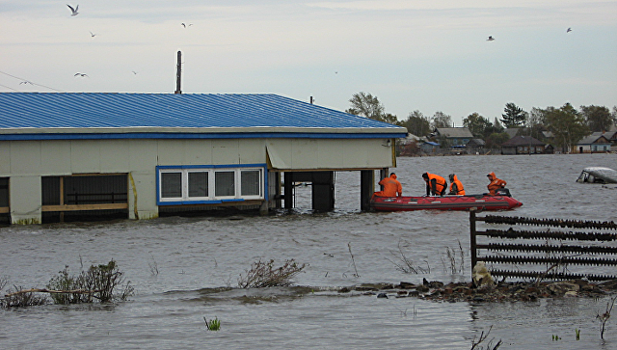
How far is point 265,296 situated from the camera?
12.3m

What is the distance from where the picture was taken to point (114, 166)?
23.5 meters

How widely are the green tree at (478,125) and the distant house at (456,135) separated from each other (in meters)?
3.89

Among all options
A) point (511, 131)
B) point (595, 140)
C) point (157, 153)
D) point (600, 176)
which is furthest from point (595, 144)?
point (157, 153)

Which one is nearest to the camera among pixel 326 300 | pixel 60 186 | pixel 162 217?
pixel 326 300

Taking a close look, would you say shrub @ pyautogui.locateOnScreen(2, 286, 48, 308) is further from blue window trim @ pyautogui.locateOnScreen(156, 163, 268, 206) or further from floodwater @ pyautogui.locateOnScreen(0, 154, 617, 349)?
blue window trim @ pyautogui.locateOnScreen(156, 163, 268, 206)

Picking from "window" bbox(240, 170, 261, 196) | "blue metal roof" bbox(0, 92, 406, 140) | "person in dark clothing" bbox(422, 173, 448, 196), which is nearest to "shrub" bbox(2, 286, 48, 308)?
"blue metal roof" bbox(0, 92, 406, 140)

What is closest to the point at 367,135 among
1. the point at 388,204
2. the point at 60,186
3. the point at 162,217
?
the point at 388,204

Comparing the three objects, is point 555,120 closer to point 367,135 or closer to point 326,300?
point 367,135

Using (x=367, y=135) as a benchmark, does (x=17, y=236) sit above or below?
below

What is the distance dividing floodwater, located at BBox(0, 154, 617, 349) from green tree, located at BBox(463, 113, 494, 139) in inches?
5503

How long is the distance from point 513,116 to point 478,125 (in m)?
13.1

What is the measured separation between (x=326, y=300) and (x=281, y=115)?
16.5 meters

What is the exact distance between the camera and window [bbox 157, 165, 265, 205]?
2423 centimetres

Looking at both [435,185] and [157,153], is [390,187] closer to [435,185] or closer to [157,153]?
[435,185]
